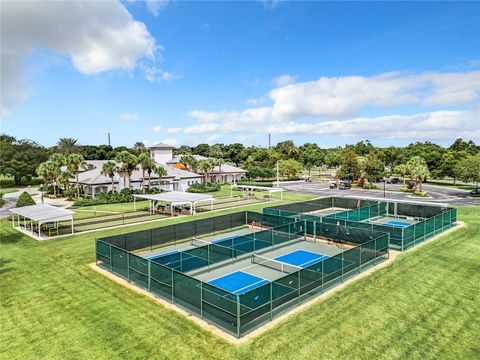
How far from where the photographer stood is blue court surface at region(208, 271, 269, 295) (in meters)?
19.0

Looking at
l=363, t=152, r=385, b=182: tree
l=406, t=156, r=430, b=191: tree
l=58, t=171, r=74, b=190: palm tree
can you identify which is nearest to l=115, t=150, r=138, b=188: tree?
l=58, t=171, r=74, b=190: palm tree

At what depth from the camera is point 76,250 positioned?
25766 millimetres

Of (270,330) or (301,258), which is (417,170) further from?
(270,330)

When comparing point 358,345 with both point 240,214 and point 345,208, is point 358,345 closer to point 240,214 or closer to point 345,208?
point 240,214

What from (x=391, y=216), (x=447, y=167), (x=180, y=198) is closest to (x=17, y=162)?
(x=180, y=198)

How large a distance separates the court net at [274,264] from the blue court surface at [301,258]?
4.08 feet

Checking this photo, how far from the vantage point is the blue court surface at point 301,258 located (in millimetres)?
23719

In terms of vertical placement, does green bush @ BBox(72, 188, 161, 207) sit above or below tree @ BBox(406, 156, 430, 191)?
below

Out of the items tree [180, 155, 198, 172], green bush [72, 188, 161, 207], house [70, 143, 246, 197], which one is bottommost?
green bush [72, 188, 161, 207]

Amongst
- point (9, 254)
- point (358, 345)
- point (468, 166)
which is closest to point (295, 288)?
point (358, 345)

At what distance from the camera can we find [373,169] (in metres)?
73.4

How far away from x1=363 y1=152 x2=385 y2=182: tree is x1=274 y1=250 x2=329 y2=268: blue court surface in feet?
174

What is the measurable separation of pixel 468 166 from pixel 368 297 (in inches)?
2300

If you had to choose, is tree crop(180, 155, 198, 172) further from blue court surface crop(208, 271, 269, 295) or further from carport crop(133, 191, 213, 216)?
blue court surface crop(208, 271, 269, 295)
